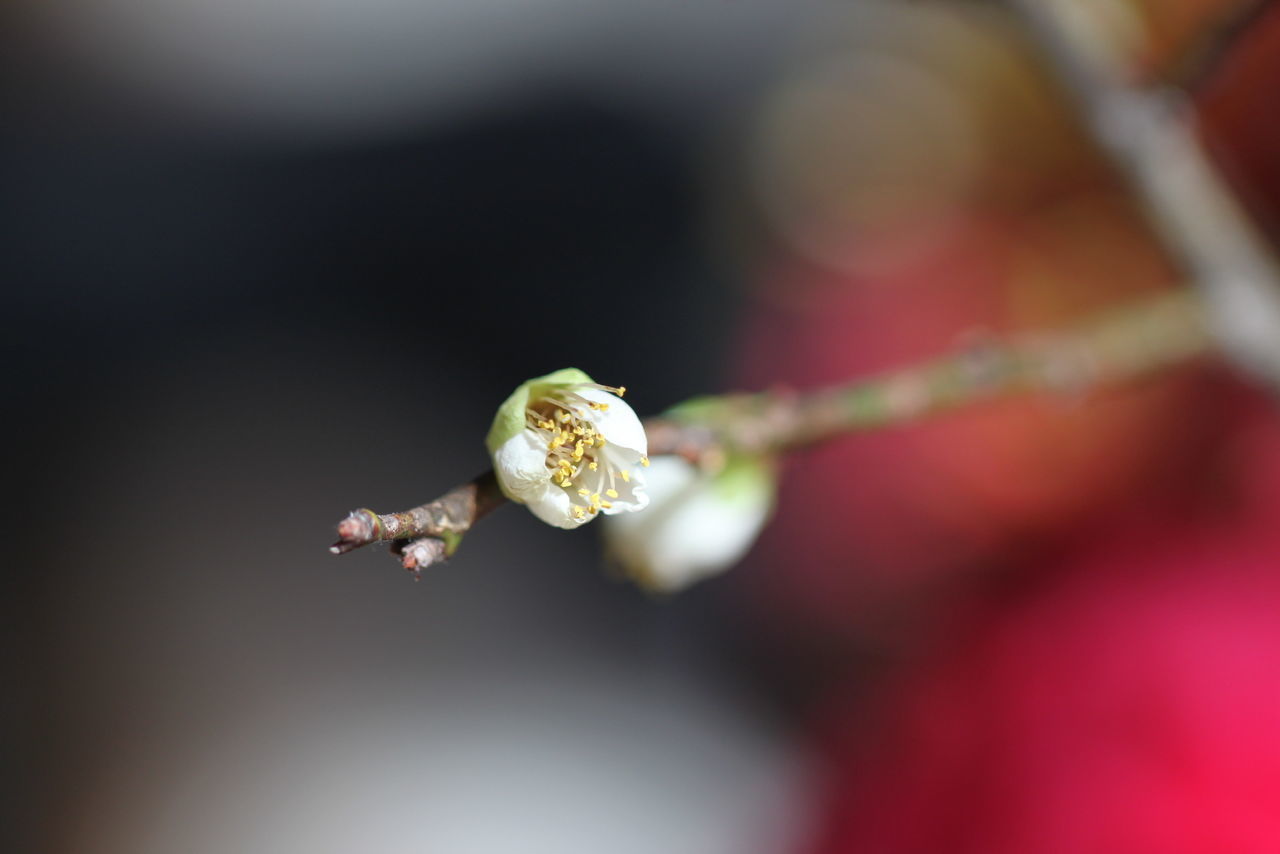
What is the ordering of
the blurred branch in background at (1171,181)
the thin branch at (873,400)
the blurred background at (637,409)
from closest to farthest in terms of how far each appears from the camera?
1. the thin branch at (873,400)
2. the blurred branch in background at (1171,181)
3. the blurred background at (637,409)

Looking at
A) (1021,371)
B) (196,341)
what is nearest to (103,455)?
(196,341)

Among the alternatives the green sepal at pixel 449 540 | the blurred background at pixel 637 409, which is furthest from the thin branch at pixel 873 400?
the blurred background at pixel 637 409

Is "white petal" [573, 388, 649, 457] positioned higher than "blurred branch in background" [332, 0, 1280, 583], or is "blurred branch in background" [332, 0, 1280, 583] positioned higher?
"blurred branch in background" [332, 0, 1280, 583]

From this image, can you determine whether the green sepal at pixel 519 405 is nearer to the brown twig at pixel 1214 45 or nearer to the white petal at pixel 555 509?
the white petal at pixel 555 509

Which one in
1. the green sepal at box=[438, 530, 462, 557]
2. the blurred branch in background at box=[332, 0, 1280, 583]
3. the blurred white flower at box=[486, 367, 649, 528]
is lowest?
the green sepal at box=[438, 530, 462, 557]

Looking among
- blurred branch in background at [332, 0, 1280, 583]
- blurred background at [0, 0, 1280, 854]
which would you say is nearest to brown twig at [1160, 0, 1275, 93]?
blurred branch in background at [332, 0, 1280, 583]

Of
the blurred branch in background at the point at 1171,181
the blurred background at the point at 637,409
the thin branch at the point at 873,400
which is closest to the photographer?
the thin branch at the point at 873,400

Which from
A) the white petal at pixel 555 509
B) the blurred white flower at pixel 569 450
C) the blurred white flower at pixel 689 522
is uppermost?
the blurred white flower at pixel 689 522

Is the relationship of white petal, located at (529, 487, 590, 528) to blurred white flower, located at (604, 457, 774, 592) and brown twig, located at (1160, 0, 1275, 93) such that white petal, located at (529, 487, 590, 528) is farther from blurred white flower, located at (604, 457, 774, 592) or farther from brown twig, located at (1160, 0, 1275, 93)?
brown twig, located at (1160, 0, 1275, 93)
